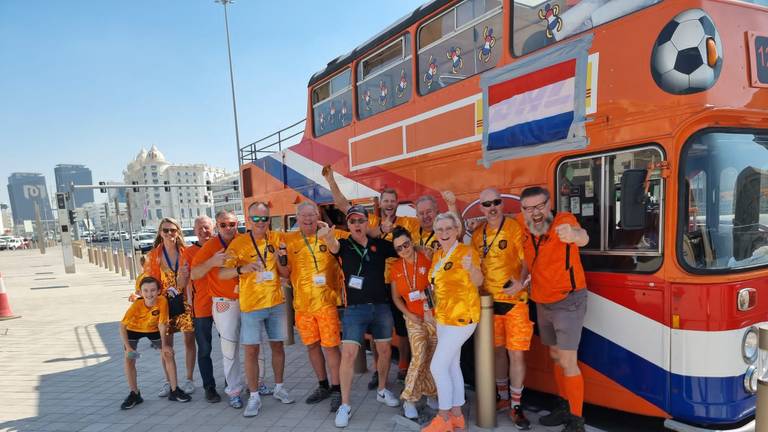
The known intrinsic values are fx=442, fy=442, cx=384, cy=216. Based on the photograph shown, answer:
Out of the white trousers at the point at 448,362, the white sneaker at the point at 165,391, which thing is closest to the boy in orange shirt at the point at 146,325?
the white sneaker at the point at 165,391

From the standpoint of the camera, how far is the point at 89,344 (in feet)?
24.6

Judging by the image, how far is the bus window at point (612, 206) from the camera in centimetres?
310

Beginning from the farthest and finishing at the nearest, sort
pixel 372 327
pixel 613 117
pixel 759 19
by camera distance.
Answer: pixel 372 327
pixel 613 117
pixel 759 19

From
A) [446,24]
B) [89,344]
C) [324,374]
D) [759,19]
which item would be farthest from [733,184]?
[89,344]

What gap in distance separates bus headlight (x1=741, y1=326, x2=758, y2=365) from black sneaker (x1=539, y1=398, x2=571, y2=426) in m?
1.27

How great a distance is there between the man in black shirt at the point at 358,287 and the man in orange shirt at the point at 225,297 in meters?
1.18

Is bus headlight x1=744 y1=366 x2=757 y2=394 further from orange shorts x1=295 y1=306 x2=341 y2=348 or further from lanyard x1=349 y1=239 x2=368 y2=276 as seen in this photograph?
orange shorts x1=295 y1=306 x2=341 y2=348

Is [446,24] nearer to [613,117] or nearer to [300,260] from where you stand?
[613,117]

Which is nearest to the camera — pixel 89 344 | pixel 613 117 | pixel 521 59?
pixel 613 117

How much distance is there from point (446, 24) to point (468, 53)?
0.48 metres

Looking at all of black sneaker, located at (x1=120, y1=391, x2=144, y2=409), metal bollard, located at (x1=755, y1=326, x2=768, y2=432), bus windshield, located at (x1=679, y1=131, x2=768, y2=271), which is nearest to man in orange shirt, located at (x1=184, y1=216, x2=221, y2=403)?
black sneaker, located at (x1=120, y1=391, x2=144, y2=409)

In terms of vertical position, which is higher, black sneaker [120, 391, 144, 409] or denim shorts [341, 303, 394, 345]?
denim shorts [341, 303, 394, 345]

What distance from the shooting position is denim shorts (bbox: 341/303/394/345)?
4035 mm

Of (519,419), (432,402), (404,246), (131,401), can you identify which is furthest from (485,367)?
(131,401)
